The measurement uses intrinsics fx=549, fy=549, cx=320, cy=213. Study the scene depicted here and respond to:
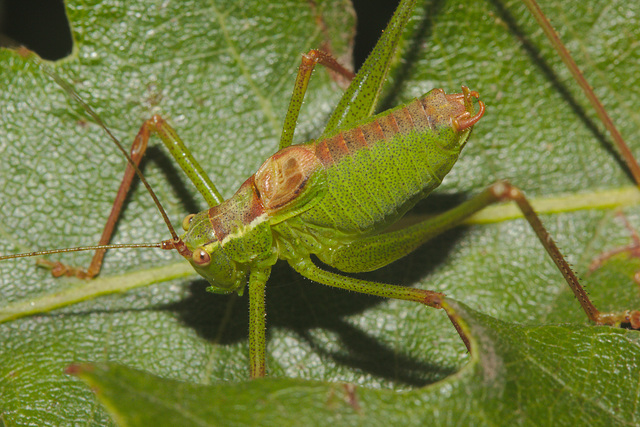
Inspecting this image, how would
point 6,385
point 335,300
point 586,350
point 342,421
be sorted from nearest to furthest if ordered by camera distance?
point 342,421
point 586,350
point 6,385
point 335,300

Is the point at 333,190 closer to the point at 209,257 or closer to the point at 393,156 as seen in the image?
the point at 393,156

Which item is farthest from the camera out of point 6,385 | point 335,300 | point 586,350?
point 335,300

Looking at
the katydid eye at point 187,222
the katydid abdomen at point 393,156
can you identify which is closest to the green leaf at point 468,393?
the katydid abdomen at point 393,156

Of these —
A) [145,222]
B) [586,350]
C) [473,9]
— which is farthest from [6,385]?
[473,9]

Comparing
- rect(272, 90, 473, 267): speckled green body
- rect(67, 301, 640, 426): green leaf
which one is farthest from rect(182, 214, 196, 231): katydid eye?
rect(67, 301, 640, 426): green leaf

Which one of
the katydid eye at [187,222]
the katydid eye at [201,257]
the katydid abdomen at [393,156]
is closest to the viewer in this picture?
the katydid abdomen at [393,156]

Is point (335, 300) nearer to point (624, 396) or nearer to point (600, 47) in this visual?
point (624, 396)

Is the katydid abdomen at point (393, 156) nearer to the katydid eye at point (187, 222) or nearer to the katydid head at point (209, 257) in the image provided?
the katydid head at point (209, 257)

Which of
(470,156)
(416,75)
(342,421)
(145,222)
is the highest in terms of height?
(416,75)
